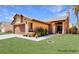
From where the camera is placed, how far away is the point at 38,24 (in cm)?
231

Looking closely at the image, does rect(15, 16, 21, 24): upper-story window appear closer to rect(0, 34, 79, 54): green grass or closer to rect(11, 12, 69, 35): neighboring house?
rect(11, 12, 69, 35): neighboring house

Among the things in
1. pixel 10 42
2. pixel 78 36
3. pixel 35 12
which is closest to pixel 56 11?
pixel 35 12

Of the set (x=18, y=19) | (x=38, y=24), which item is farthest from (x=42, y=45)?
(x=18, y=19)

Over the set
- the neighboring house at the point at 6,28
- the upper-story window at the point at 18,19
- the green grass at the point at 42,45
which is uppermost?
the upper-story window at the point at 18,19

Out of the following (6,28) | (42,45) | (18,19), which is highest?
(18,19)

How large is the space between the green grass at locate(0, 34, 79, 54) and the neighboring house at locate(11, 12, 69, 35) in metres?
0.11

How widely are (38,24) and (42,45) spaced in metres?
0.28

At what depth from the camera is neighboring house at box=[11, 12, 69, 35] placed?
2318 mm

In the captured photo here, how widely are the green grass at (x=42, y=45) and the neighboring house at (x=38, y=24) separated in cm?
11

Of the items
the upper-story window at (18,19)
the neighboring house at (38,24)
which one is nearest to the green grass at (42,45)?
the neighboring house at (38,24)

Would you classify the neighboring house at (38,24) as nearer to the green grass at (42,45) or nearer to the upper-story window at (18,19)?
the upper-story window at (18,19)

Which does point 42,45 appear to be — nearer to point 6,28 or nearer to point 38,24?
point 38,24

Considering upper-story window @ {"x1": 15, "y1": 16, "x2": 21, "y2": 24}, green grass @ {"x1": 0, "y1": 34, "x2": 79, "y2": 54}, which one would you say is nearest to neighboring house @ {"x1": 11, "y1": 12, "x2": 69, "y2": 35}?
upper-story window @ {"x1": 15, "y1": 16, "x2": 21, "y2": 24}

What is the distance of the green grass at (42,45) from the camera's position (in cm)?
224
